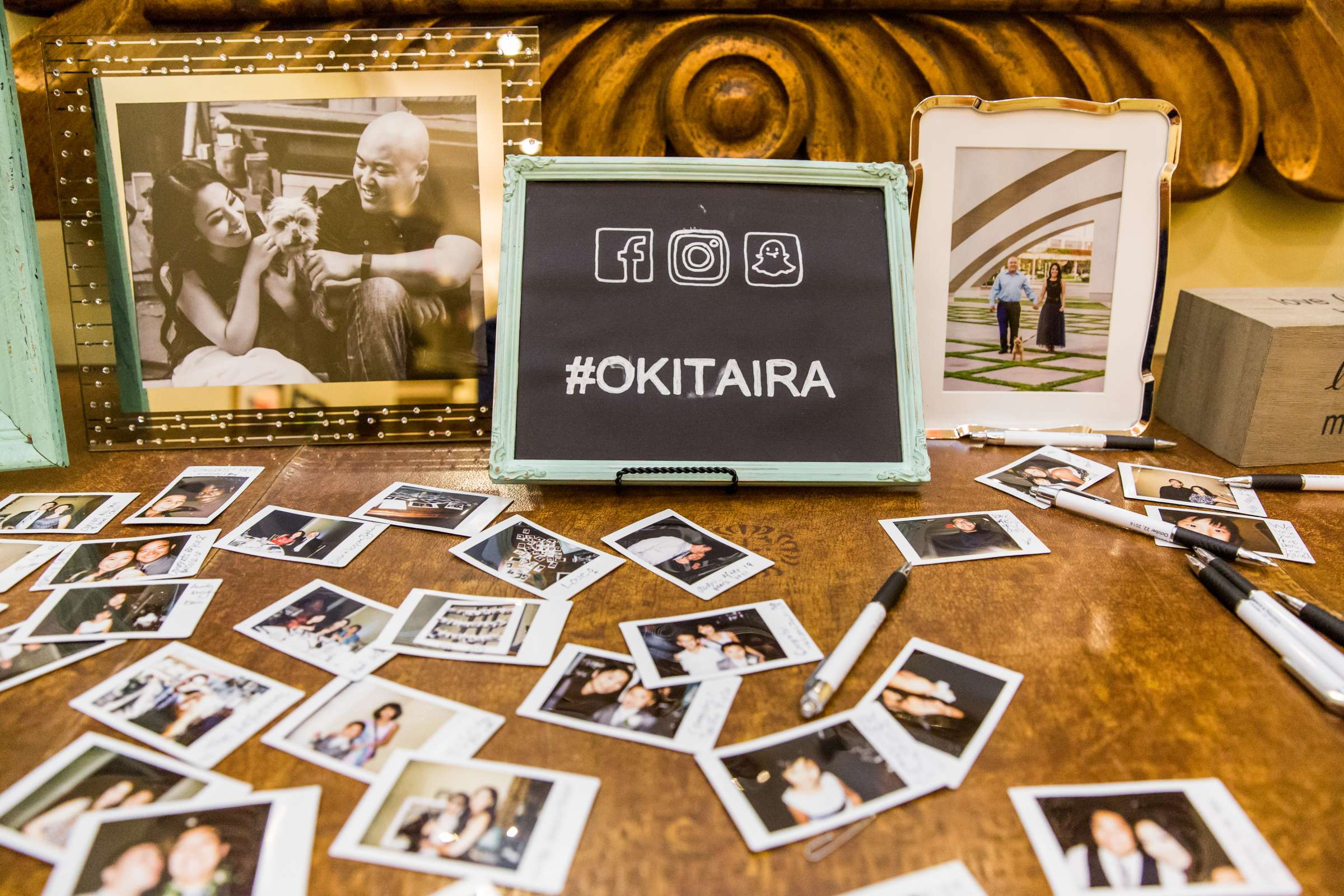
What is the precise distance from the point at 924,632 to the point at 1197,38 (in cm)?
97

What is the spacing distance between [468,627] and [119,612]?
0.29m

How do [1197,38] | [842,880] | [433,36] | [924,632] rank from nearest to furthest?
[842,880]
[924,632]
[433,36]
[1197,38]

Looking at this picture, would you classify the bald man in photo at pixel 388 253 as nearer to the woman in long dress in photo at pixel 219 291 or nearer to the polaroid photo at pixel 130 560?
the woman in long dress in photo at pixel 219 291

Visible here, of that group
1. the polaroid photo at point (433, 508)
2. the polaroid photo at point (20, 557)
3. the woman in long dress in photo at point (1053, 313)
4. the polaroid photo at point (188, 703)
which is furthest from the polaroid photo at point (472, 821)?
the woman in long dress in photo at point (1053, 313)

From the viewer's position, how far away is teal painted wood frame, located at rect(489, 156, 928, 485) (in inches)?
36.1

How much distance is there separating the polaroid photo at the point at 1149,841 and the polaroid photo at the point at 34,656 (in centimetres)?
66

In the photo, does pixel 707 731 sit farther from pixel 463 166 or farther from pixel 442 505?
pixel 463 166

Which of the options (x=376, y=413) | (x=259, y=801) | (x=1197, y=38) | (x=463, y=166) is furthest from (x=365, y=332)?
(x=1197, y=38)

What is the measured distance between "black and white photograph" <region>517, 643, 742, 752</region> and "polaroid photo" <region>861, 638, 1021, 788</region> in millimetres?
112

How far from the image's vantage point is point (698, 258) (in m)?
0.99

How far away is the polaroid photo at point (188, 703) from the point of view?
58 cm

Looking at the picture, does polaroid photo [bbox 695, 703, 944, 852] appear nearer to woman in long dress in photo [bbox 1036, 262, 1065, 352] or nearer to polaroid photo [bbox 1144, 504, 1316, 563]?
polaroid photo [bbox 1144, 504, 1316, 563]

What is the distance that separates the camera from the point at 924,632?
70 centimetres

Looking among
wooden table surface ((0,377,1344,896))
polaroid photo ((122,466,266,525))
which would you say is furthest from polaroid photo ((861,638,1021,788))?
polaroid photo ((122,466,266,525))
